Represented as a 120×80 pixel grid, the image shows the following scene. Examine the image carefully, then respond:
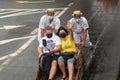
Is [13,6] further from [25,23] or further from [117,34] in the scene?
[117,34]

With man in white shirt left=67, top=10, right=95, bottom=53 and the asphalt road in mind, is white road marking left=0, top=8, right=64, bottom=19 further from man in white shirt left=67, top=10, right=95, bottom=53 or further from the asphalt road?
man in white shirt left=67, top=10, right=95, bottom=53

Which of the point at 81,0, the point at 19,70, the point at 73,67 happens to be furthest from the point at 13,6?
the point at 73,67

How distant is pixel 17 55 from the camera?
16.9 metres

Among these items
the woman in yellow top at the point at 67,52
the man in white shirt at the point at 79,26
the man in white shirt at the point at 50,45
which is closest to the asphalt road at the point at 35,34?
the man in white shirt at the point at 79,26

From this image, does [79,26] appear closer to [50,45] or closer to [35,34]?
[50,45]

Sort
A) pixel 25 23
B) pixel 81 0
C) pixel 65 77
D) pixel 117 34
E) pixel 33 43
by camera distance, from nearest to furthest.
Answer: pixel 65 77, pixel 33 43, pixel 117 34, pixel 25 23, pixel 81 0

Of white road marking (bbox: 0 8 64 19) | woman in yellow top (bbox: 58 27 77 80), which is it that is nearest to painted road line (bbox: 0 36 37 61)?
woman in yellow top (bbox: 58 27 77 80)

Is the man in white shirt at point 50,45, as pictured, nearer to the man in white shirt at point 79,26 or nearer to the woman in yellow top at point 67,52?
the woman in yellow top at point 67,52

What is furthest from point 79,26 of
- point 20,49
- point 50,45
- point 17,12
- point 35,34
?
Result: point 17,12

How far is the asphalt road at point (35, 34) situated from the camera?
1484 centimetres

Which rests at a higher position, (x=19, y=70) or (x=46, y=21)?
(x=46, y=21)

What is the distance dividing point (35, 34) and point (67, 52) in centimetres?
817

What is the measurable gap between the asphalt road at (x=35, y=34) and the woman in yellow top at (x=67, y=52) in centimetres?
158

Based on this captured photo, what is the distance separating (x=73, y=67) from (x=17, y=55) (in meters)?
5.15
